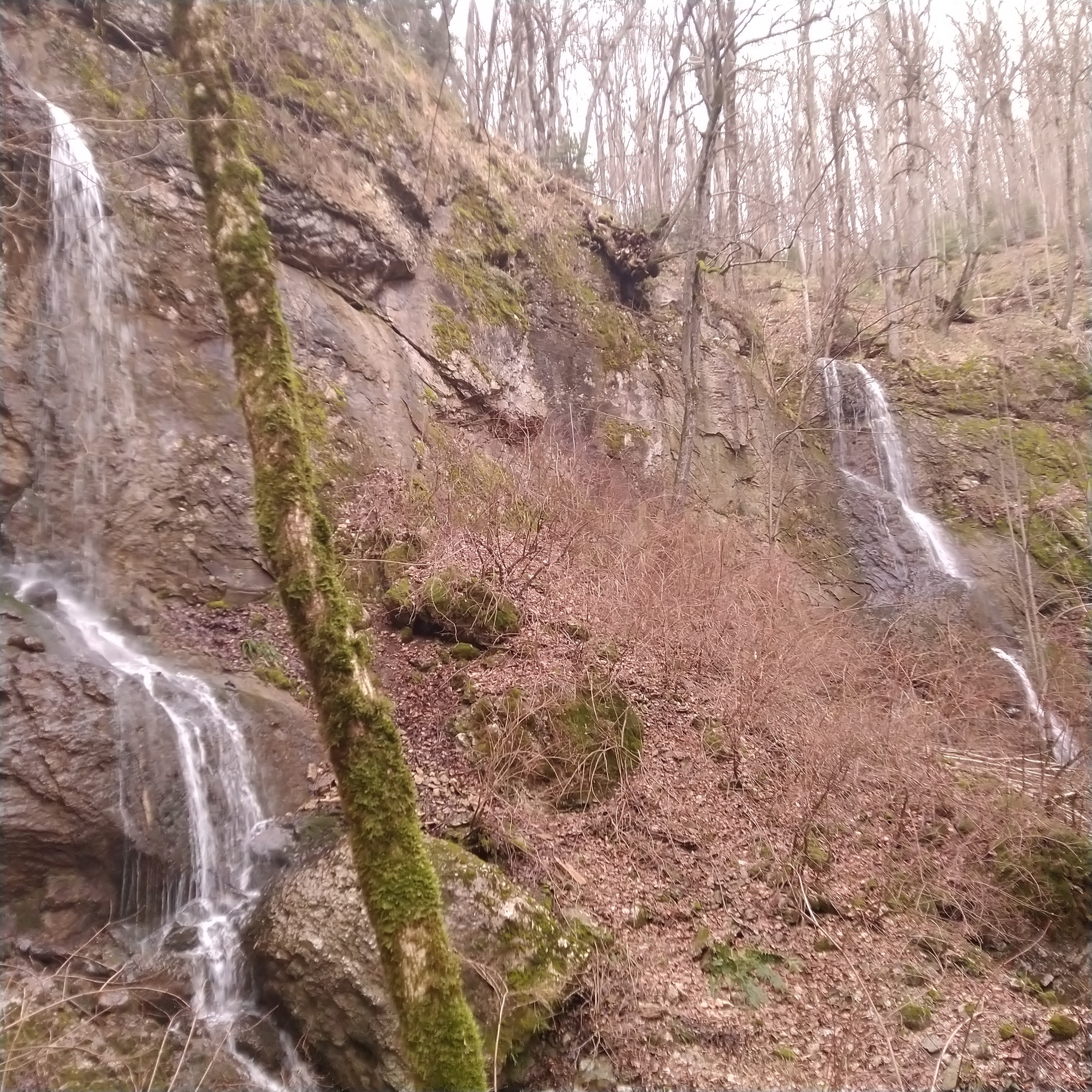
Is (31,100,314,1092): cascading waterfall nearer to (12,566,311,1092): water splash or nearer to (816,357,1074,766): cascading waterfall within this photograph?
(12,566,311,1092): water splash

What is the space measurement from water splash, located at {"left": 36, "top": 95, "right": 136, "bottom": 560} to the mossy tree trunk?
13.8 feet

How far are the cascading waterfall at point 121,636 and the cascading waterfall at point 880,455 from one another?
461 inches

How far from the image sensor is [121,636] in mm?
6266

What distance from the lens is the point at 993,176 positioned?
1104 inches

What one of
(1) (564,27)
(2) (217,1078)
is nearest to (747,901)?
(2) (217,1078)

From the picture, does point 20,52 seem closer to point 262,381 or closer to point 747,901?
point 262,381

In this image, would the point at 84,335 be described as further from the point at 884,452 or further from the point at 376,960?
the point at 884,452

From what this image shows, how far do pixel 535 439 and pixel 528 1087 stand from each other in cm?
924

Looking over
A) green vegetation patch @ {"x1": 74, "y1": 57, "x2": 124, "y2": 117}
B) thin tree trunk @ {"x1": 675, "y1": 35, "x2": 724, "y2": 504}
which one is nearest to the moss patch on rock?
thin tree trunk @ {"x1": 675, "y1": 35, "x2": 724, "y2": 504}

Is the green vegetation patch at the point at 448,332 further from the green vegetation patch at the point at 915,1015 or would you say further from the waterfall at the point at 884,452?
the green vegetation patch at the point at 915,1015

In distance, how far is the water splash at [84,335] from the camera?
22.3 feet

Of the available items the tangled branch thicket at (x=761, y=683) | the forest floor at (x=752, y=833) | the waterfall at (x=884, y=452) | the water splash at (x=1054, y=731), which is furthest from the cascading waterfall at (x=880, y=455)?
the forest floor at (x=752, y=833)

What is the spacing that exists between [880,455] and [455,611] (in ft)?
42.2

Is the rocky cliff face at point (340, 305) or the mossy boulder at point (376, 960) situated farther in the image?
the rocky cliff face at point (340, 305)
